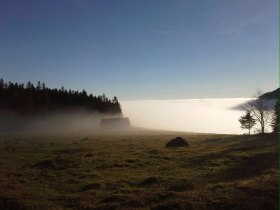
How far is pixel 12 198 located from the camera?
26750mm

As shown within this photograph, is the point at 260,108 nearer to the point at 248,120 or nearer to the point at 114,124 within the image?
the point at 248,120

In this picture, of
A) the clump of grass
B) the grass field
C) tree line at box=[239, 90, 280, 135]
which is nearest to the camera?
the grass field

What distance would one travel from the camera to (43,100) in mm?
151125

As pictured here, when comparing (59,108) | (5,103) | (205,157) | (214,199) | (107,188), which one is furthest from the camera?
(59,108)

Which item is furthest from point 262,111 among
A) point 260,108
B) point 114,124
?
point 114,124

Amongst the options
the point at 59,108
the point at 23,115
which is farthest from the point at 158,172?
the point at 59,108

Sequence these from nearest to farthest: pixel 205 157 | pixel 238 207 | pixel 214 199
Answer: pixel 238 207, pixel 214 199, pixel 205 157

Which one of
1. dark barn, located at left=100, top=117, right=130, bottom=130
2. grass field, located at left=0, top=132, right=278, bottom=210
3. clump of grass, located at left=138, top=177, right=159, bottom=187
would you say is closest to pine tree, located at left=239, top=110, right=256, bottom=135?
dark barn, located at left=100, top=117, right=130, bottom=130

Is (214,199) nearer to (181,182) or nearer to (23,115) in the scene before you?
(181,182)

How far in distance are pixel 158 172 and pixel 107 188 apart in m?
8.54

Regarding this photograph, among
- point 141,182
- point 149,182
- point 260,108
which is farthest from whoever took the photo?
point 260,108

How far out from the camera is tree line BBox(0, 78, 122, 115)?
457 ft

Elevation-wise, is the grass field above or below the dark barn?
below

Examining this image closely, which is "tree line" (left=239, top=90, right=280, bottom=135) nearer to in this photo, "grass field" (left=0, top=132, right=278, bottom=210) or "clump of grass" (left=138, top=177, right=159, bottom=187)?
"grass field" (left=0, top=132, right=278, bottom=210)
